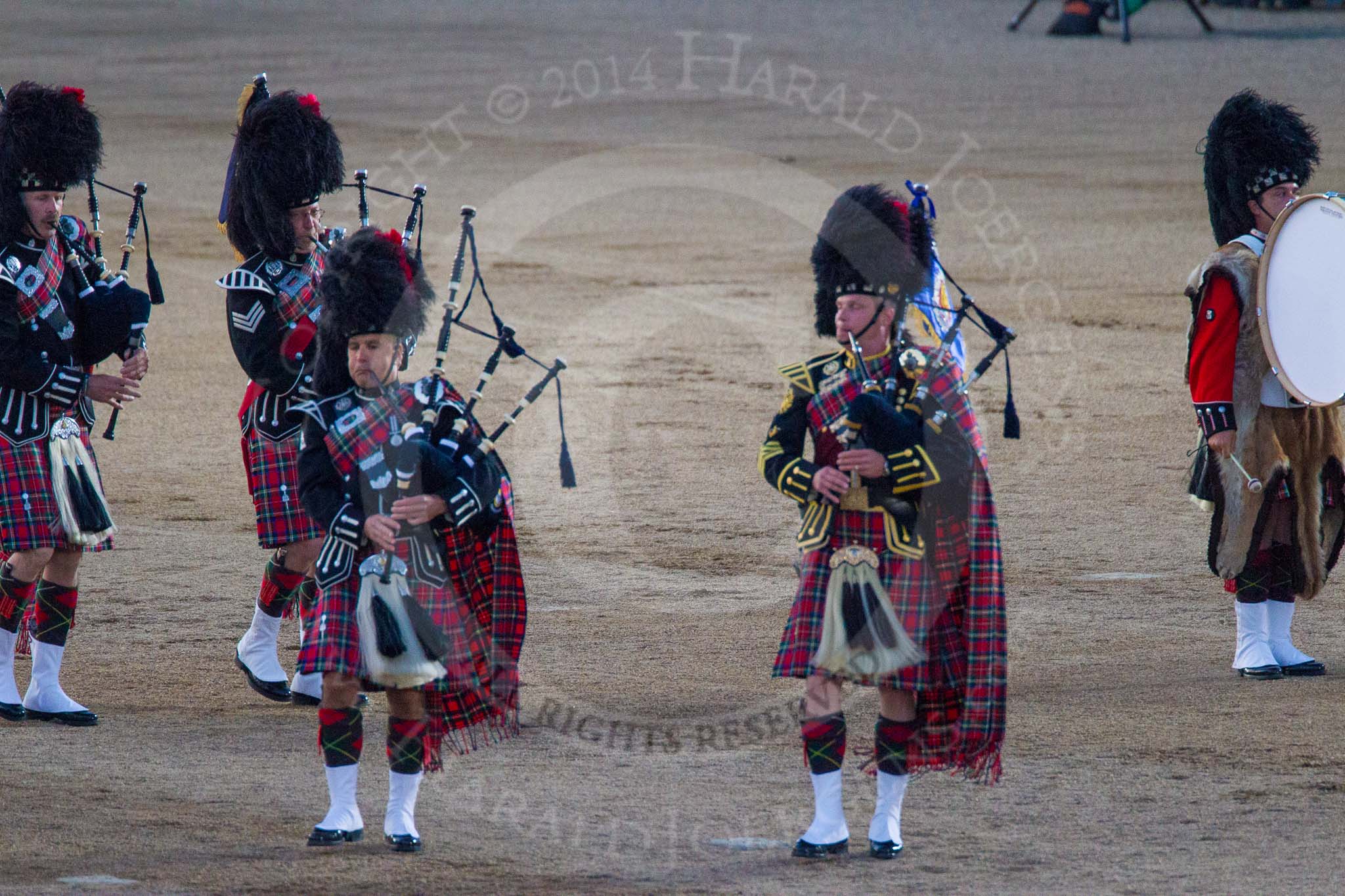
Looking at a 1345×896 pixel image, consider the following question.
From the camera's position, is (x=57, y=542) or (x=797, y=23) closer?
(x=57, y=542)

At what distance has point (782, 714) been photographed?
6.04 m

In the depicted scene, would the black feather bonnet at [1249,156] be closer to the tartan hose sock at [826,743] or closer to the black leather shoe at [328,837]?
the tartan hose sock at [826,743]

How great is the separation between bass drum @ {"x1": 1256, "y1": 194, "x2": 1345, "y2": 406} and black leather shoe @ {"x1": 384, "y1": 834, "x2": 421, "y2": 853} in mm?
3217

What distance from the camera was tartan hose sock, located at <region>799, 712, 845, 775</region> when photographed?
4699 millimetres

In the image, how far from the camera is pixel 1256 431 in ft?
20.7

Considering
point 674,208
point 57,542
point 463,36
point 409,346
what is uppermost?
point 463,36

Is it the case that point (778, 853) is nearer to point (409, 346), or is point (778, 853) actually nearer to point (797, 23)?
point (409, 346)

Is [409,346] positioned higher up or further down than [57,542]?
higher up

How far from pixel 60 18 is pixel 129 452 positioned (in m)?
27.2

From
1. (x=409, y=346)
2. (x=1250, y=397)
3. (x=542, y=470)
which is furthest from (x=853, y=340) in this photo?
(x=542, y=470)

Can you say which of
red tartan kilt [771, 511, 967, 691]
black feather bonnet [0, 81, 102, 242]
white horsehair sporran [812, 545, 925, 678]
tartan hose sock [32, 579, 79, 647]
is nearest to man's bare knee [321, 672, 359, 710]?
red tartan kilt [771, 511, 967, 691]

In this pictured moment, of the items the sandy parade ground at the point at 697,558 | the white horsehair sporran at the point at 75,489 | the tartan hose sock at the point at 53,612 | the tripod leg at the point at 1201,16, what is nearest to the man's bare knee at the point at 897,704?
the sandy parade ground at the point at 697,558

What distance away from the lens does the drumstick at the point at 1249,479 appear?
20.5ft

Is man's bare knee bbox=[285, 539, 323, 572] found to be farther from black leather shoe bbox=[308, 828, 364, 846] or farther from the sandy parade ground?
black leather shoe bbox=[308, 828, 364, 846]
